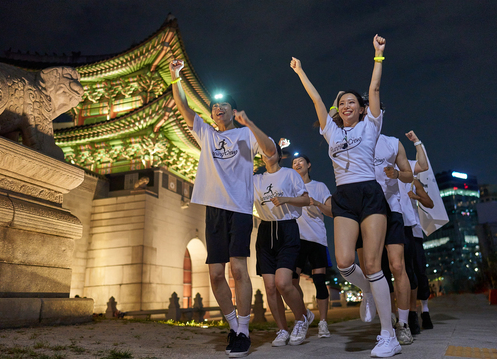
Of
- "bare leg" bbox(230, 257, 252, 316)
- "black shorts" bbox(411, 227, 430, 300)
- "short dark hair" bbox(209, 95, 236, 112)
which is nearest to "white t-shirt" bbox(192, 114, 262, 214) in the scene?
"short dark hair" bbox(209, 95, 236, 112)

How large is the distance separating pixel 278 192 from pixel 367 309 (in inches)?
56.4

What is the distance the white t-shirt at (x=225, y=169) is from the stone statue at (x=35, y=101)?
280cm

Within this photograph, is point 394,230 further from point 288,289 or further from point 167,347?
point 167,347

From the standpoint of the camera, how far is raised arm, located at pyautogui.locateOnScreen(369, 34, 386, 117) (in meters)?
3.06

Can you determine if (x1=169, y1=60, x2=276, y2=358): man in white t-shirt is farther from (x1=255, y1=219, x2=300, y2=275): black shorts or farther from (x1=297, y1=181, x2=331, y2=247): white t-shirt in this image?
(x1=297, y1=181, x2=331, y2=247): white t-shirt

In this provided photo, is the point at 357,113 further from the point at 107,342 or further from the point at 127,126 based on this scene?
the point at 127,126

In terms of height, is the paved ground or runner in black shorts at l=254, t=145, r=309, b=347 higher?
runner in black shorts at l=254, t=145, r=309, b=347

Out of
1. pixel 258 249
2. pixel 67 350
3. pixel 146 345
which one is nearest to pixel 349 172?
pixel 258 249

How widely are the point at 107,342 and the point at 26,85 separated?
12.0ft

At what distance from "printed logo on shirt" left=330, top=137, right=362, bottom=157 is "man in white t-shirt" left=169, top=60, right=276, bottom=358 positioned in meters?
0.58

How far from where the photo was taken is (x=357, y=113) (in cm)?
327

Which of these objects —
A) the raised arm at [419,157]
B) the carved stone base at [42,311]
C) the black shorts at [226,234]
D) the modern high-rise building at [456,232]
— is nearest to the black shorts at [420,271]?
the raised arm at [419,157]

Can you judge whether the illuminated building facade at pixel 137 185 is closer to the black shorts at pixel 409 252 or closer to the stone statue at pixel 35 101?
the stone statue at pixel 35 101

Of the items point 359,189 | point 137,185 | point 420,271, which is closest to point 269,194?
point 359,189
